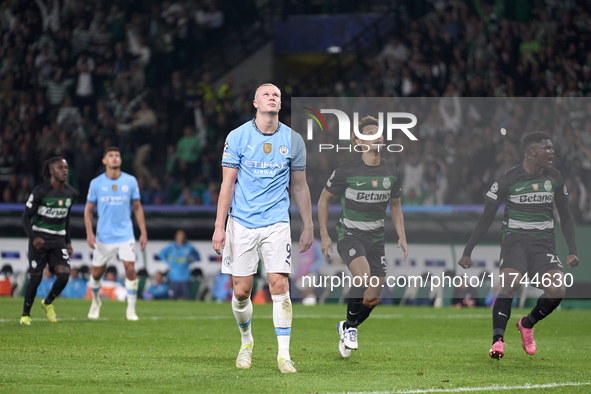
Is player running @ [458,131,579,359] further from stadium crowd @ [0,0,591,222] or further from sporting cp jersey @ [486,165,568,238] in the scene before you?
stadium crowd @ [0,0,591,222]

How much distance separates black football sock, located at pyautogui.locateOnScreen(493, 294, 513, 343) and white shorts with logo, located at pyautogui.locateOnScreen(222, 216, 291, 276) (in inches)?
98.9

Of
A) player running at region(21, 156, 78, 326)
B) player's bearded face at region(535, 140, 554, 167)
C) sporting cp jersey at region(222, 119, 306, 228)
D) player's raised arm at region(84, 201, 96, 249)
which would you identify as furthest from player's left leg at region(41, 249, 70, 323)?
player's bearded face at region(535, 140, 554, 167)

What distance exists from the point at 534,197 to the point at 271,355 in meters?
3.16

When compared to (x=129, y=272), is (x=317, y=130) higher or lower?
higher

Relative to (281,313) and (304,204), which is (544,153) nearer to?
(304,204)

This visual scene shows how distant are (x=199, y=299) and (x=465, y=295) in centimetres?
552

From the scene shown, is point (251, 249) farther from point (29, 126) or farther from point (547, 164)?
point (29, 126)

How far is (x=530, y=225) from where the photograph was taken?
9234mm

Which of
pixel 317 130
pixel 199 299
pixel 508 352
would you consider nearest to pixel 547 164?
pixel 508 352

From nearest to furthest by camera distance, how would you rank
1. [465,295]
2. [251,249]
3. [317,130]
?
[251,249]
[317,130]
[465,295]

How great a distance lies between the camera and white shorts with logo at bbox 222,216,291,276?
7.67 metres

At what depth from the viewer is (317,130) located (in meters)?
11.2

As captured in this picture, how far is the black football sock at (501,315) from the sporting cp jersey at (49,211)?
20.8ft

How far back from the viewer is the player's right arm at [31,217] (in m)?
12.2
